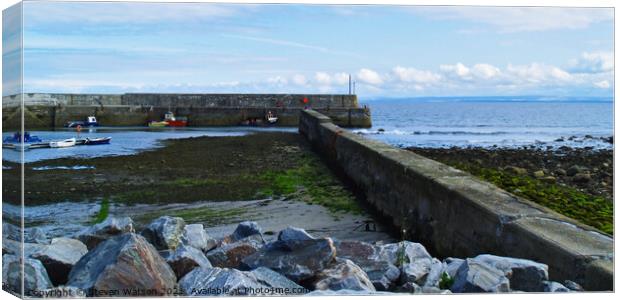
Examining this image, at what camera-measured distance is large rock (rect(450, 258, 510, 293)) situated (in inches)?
144

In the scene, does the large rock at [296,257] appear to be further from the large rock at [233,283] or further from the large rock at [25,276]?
the large rock at [25,276]

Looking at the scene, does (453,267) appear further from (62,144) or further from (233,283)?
(62,144)

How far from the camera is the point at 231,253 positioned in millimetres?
4809

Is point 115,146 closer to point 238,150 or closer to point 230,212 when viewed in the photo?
point 238,150

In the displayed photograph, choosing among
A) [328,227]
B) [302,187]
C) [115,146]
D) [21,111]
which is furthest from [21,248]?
[115,146]

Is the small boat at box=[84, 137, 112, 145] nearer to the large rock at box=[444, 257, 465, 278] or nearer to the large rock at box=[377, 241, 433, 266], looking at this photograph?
the large rock at box=[377, 241, 433, 266]

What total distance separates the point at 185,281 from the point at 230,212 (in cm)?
483

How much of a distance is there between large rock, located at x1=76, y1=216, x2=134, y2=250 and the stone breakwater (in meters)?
28.2

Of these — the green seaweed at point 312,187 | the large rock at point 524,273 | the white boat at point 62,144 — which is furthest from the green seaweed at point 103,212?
the white boat at point 62,144

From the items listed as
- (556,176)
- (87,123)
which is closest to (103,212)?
(556,176)

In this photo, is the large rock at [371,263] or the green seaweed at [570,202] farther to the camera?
the green seaweed at [570,202]

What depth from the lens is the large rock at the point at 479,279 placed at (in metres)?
3.67

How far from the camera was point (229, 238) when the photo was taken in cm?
553

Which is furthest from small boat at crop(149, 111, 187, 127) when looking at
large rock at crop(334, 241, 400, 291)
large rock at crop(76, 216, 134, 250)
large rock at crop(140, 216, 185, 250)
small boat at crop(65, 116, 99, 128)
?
large rock at crop(334, 241, 400, 291)
